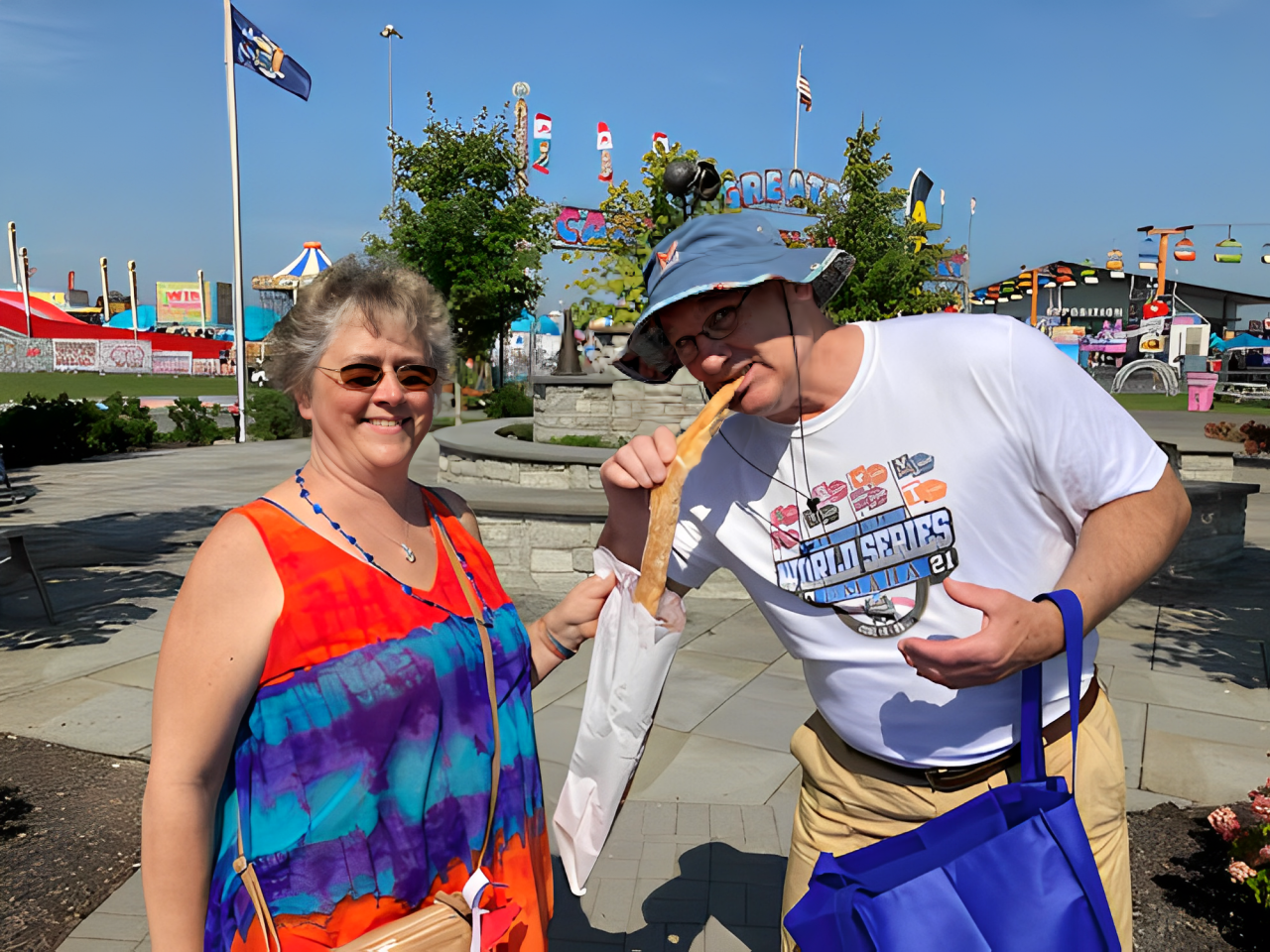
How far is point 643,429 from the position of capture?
11727 millimetres

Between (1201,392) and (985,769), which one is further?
(1201,392)

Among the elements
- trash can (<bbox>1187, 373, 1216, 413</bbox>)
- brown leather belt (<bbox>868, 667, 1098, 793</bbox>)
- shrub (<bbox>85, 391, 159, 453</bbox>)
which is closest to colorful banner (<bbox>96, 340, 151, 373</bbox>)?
shrub (<bbox>85, 391, 159, 453</bbox>)

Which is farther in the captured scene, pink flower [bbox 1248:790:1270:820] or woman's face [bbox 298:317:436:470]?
pink flower [bbox 1248:790:1270:820]

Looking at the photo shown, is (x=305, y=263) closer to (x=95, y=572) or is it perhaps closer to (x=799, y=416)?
(x=95, y=572)

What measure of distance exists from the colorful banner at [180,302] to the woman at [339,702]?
106 meters

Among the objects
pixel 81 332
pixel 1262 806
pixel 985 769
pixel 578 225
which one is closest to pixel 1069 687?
pixel 985 769

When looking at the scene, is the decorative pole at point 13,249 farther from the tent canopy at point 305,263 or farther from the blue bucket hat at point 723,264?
the blue bucket hat at point 723,264

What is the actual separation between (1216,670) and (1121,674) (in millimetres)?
653

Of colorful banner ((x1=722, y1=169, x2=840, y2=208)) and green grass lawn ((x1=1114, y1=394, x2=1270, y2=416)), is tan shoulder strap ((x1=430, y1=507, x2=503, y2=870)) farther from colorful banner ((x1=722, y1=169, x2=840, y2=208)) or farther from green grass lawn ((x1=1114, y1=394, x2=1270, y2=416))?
colorful banner ((x1=722, y1=169, x2=840, y2=208))

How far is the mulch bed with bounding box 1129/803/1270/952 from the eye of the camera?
3125 mm

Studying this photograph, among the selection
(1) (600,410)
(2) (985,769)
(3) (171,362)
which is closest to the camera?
(2) (985,769)

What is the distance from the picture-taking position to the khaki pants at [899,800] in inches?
73.5

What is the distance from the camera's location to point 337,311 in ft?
6.03

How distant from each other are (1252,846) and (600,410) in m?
9.51
